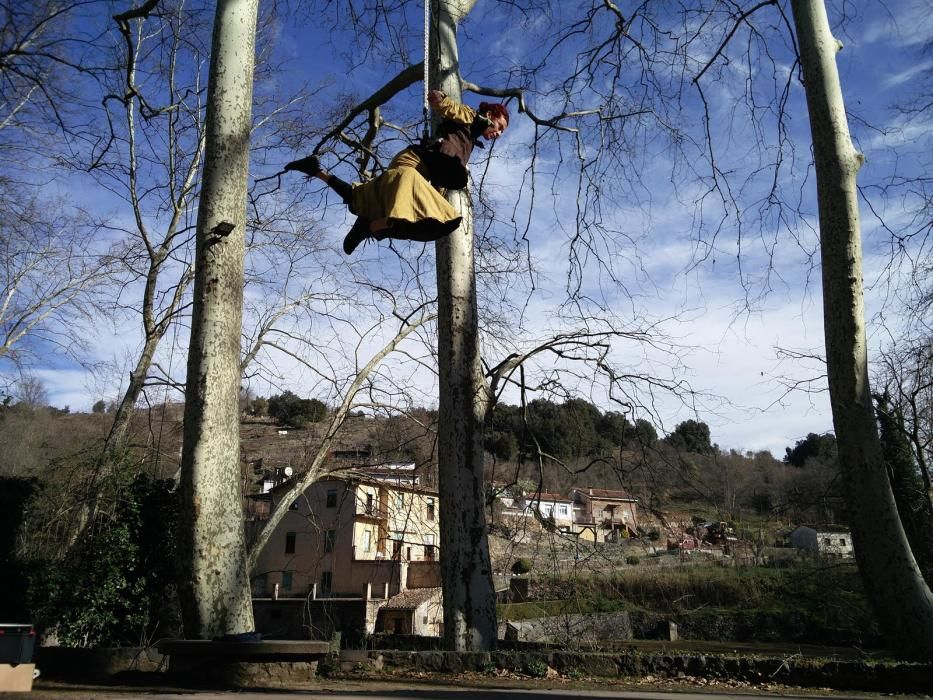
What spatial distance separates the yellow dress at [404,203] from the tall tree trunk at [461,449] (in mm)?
1320

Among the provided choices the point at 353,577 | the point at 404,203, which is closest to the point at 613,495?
the point at 404,203

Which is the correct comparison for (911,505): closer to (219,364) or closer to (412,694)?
(412,694)

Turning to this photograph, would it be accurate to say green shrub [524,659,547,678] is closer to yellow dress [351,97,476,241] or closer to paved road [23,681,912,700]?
paved road [23,681,912,700]

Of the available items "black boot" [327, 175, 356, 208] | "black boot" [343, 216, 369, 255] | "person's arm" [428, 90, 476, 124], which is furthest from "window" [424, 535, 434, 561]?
"person's arm" [428, 90, 476, 124]

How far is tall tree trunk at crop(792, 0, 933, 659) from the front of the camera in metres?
5.46

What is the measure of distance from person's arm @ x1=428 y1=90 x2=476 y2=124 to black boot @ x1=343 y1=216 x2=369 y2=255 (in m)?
1.26

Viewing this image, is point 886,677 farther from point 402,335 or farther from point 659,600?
point 659,600

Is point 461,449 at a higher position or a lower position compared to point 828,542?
higher

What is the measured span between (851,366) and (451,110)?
401cm

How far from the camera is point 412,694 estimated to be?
14.6ft

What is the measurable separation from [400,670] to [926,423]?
17595mm

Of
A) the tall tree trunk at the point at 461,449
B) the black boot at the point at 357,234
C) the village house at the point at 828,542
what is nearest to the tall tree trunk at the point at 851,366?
the tall tree trunk at the point at 461,449

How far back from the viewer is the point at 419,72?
28.3ft

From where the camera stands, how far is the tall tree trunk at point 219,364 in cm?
513
